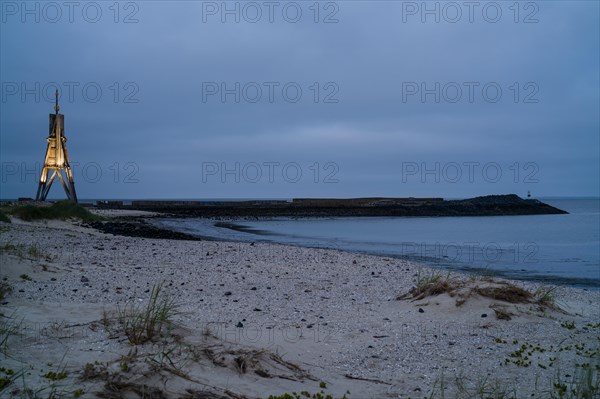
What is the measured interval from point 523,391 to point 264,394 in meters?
3.04

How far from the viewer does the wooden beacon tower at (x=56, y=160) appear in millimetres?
40125

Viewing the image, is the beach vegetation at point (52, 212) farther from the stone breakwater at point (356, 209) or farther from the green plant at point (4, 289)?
the stone breakwater at point (356, 209)

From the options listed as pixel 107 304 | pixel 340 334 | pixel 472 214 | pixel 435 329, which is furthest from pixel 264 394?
pixel 472 214

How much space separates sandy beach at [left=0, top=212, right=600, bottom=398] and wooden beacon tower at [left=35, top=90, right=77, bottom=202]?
3124cm

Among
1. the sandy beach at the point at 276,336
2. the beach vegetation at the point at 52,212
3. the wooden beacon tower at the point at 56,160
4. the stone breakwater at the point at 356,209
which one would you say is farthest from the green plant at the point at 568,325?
the stone breakwater at the point at 356,209

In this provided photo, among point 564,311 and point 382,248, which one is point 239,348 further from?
point 382,248

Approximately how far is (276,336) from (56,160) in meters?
39.6

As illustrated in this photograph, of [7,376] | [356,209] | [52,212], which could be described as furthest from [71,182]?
[356,209]

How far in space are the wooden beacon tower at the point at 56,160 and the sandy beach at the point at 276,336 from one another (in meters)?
31.2

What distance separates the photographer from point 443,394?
5.16 meters

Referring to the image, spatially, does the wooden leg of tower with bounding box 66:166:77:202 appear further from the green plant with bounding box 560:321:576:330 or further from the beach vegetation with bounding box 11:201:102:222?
the green plant with bounding box 560:321:576:330

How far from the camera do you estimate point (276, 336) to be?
7.17m

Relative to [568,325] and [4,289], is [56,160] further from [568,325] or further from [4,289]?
[568,325]

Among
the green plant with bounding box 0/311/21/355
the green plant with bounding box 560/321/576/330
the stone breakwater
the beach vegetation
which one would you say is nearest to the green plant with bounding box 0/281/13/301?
the green plant with bounding box 0/311/21/355
